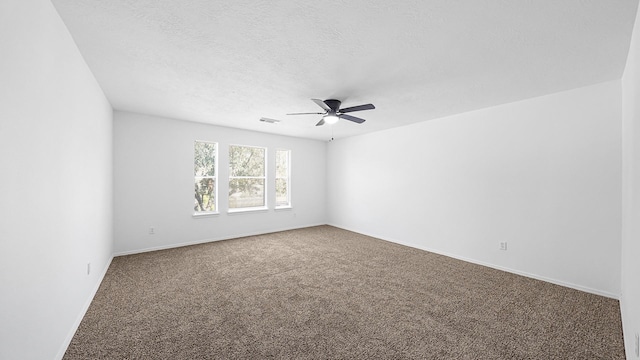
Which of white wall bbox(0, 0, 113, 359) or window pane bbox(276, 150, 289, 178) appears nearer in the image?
white wall bbox(0, 0, 113, 359)

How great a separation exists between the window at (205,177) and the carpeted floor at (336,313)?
1500mm

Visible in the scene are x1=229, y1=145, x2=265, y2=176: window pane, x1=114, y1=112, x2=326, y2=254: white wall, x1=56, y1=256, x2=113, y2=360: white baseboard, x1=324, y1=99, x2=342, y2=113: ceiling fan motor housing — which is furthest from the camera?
x1=229, y1=145, x2=265, y2=176: window pane

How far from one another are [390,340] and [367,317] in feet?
1.20

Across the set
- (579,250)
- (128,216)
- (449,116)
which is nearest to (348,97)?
(449,116)

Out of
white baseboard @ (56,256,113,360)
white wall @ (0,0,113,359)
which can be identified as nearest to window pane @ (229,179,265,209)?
white baseboard @ (56,256,113,360)

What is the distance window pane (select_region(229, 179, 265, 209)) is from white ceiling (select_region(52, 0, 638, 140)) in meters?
2.45

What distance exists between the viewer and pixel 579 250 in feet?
10.3

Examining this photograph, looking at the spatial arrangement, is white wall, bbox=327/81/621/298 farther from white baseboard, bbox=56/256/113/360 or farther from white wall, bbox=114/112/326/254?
white baseboard, bbox=56/256/113/360

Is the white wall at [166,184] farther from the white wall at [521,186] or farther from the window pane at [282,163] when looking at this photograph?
the white wall at [521,186]

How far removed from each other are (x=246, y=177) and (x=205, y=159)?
3.22 feet

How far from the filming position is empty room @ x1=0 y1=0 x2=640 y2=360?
5.55ft

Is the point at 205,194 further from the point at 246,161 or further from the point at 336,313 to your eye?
the point at 336,313

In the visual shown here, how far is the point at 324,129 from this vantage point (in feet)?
18.3

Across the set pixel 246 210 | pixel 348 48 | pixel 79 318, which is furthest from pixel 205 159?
pixel 348 48
